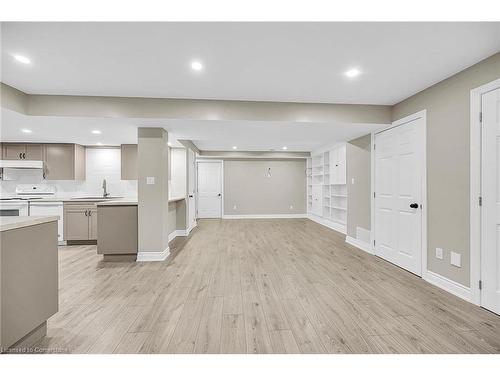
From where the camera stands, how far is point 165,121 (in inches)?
132

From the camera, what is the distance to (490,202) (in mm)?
2125

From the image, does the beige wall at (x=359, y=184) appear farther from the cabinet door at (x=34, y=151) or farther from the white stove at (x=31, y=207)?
the cabinet door at (x=34, y=151)

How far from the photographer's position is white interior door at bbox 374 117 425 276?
118 inches

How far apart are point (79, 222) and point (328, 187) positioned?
20.9ft

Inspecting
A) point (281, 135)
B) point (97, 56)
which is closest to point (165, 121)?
point (97, 56)

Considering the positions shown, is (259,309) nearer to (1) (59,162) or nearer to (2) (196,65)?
(2) (196,65)

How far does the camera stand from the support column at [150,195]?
11.8 feet

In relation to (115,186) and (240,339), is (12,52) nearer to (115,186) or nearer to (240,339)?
(240,339)

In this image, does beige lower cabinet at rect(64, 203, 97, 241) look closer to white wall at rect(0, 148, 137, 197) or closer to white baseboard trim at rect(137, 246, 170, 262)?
white wall at rect(0, 148, 137, 197)

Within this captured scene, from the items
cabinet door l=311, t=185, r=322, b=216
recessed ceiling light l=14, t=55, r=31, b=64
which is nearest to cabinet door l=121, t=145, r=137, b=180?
recessed ceiling light l=14, t=55, r=31, b=64

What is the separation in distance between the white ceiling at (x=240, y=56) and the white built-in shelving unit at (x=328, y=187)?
313cm

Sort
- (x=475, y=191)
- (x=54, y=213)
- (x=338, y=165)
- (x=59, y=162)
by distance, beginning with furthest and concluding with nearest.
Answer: (x=338, y=165), (x=59, y=162), (x=54, y=213), (x=475, y=191)

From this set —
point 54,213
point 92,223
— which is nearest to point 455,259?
point 92,223

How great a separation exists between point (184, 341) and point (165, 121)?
9.18ft
